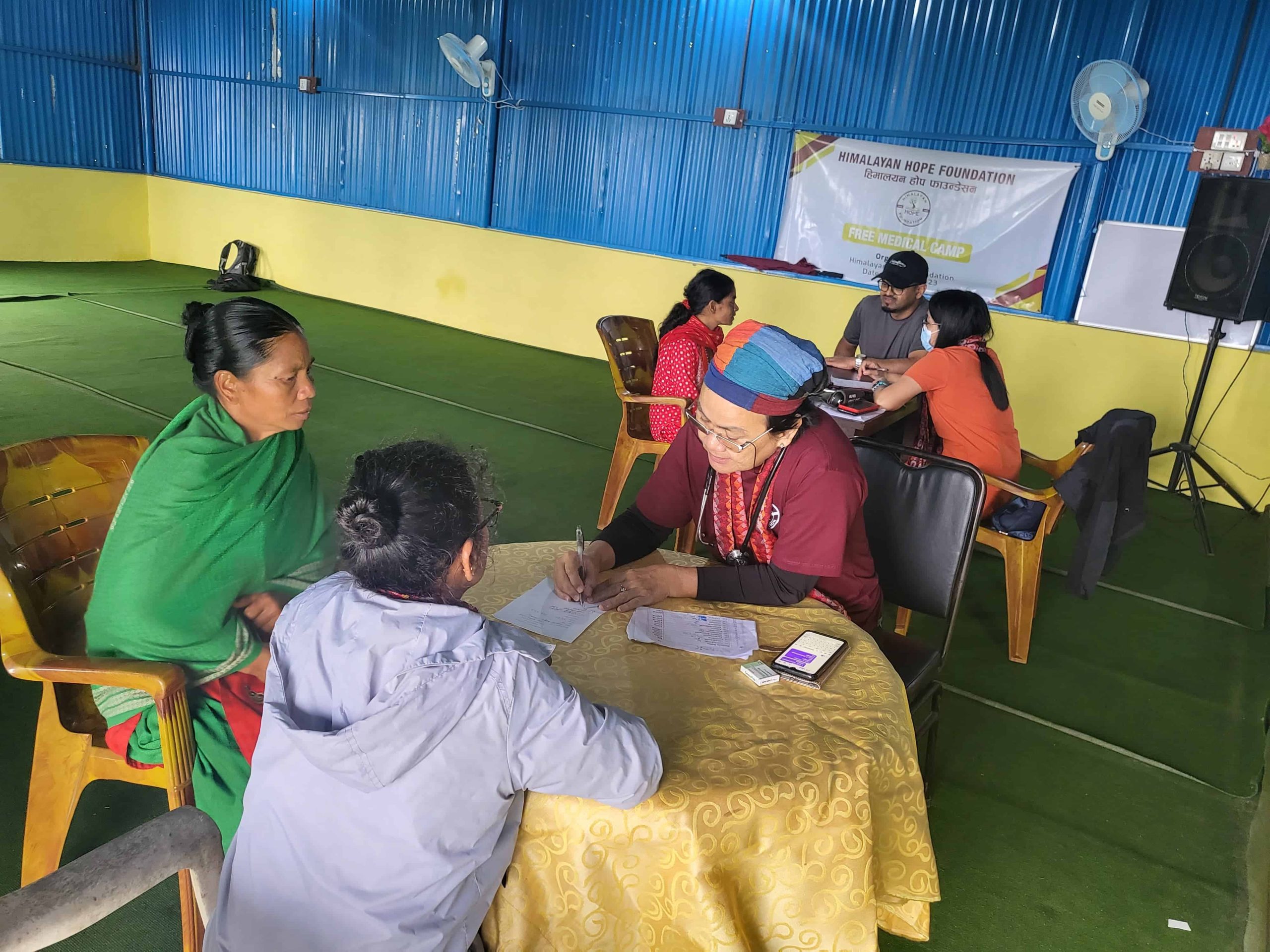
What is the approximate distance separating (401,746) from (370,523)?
260 millimetres

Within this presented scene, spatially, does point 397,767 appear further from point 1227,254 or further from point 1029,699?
point 1227,254

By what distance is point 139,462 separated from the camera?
1.60m

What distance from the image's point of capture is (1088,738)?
2.68m

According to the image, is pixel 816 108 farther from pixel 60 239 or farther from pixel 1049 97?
pixel 60 239

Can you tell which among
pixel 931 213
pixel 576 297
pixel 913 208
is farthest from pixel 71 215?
pixel 931 213

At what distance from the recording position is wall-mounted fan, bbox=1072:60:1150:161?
16.3ft

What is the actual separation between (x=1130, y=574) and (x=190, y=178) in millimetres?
10617

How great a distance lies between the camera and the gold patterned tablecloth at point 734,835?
1125 mm

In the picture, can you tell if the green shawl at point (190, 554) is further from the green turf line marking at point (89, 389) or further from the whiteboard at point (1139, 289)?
the whiteboard at point (1139, 289)

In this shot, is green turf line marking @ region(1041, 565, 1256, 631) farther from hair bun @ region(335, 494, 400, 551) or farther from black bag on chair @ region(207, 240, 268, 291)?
black bag on chair @ region(207, 240, 268, 291)

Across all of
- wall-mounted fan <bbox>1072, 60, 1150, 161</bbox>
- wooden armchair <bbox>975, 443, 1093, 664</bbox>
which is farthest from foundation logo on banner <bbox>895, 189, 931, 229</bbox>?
wooden armchair <bbox>975, 443, 1093, 664</bbox>

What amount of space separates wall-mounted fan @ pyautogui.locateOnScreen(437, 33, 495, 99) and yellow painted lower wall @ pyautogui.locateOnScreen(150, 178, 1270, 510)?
1.27 m

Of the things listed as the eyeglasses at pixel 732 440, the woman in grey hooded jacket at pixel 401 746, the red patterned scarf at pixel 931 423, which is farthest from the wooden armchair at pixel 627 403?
the woman in grey hooded jacket at pixel 401 746

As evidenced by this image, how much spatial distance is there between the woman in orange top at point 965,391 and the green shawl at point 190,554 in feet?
7.38
